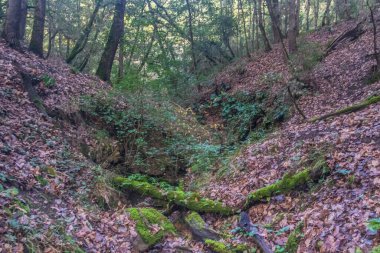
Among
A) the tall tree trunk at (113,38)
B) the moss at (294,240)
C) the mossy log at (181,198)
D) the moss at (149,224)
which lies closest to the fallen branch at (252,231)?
the moss at (294,240)

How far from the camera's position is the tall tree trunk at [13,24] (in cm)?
1164

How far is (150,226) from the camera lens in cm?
662

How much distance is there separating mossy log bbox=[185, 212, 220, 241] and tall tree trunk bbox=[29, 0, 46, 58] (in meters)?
9.40

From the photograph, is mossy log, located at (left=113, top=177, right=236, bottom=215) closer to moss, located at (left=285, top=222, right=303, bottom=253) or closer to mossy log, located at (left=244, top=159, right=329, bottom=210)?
mossy log, located at (left=244, top=159, right=329, bottom=210)

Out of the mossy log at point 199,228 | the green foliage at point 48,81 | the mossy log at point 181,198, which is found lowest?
the mossy log at point 199,228

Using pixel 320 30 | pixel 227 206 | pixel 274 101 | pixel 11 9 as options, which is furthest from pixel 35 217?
pixel 320 30

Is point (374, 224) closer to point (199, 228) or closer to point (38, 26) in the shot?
point (199, 228)

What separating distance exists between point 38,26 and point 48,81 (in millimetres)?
2972

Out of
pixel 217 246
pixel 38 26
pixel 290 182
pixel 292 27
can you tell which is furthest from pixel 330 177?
pixel 292 27

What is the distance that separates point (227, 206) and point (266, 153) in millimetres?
2298

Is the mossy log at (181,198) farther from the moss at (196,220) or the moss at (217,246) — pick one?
the moss at (217,246)

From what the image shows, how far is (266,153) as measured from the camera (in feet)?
29.9

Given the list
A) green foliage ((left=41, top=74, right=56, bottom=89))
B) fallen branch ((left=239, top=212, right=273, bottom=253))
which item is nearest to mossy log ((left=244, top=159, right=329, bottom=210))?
fallen branch ((left=239, top=212, right=273, bottom=253))

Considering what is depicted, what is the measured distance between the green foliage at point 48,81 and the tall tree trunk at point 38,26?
272 cm
